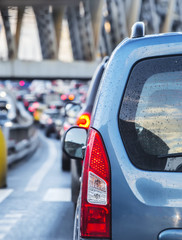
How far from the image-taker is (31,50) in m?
152

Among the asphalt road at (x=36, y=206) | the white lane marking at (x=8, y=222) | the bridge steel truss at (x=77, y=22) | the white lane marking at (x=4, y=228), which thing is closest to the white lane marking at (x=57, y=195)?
the asphalt road at (x=36, y=206)

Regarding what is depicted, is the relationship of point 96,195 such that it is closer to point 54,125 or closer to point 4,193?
point 4,193

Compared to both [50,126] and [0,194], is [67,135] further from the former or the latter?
[50,126]

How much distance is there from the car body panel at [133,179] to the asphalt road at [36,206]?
3.65 meters

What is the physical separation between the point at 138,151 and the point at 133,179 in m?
0.15

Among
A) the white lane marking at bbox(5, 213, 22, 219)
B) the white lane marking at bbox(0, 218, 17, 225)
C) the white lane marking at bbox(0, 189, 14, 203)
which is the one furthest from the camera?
the white lane marking at bbox(0, 189, 14, 203)

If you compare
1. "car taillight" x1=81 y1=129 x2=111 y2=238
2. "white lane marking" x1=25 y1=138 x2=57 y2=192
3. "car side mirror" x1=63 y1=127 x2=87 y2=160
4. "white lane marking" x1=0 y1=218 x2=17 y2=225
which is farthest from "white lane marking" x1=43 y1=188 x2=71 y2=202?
"car taillight" x1=81 y1=129 x2=111 y2=238

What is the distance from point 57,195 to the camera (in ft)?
35.4

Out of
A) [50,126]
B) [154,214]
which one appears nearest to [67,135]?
[154,214]

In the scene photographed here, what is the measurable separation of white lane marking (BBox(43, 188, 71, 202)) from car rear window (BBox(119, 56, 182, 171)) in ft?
21.5

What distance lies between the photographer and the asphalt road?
24.4 feet

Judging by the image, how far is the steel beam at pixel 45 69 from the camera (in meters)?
43.6

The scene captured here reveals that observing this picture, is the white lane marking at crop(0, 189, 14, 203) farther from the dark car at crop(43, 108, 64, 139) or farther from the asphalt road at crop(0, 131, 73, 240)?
the dark car at crop(43, 108, 64, 139)

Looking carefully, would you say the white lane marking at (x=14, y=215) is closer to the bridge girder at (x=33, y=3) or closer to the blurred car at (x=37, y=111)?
the bridge girder at (x=33, y=3)
